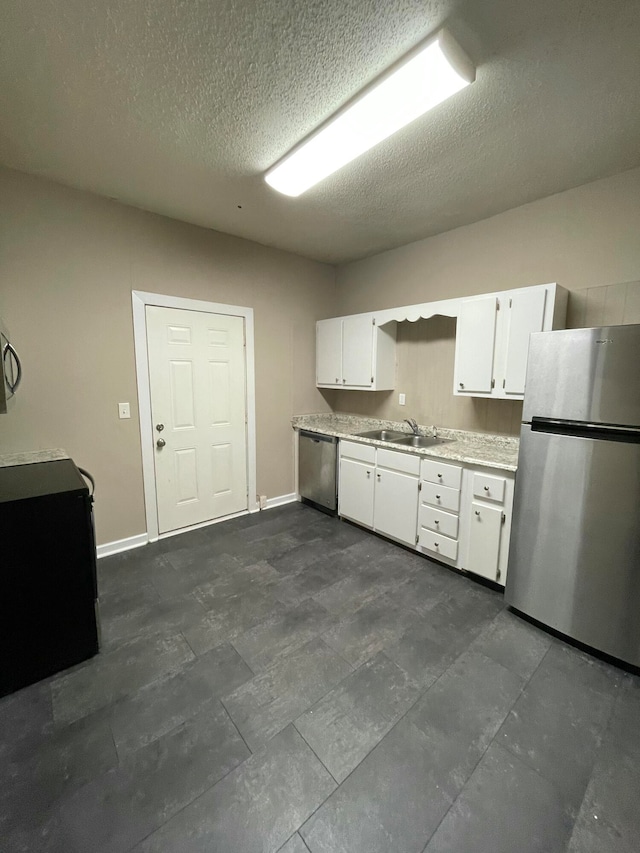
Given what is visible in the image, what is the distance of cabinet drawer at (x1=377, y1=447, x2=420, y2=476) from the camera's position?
9.18 feet

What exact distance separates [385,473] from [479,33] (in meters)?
2.54

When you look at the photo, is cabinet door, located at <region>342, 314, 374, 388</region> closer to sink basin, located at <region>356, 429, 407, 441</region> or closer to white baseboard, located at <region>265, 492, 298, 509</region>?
sink basin, located at <region>356, 429, 407, 441</region>

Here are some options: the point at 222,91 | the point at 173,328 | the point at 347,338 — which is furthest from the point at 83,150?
the point at 347,338

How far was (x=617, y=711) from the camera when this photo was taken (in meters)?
1.56

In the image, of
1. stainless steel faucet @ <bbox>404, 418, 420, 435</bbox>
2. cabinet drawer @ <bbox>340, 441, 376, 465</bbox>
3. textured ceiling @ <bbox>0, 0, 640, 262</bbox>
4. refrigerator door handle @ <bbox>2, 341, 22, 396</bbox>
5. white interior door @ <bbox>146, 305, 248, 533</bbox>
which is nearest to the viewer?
textured ceiling @ <bbox>0, 0, 640, 262</bbox>

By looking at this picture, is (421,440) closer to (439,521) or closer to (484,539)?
(439,521)

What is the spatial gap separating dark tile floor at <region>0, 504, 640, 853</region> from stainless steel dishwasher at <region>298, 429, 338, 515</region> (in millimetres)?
1354

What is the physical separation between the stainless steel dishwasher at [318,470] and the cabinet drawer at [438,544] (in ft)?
3.34

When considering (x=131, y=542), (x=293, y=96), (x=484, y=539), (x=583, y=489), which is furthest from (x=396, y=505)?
(x=293, y=96)

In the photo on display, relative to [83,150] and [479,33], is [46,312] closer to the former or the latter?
[83,150]

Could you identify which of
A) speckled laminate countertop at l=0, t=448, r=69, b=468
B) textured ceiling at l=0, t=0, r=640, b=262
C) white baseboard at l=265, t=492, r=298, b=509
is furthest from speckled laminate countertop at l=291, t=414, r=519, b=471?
speckled laminate countertop at l=0, t=448, r=69, b=468

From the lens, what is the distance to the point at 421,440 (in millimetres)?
3402

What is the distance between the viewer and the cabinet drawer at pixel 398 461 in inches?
110

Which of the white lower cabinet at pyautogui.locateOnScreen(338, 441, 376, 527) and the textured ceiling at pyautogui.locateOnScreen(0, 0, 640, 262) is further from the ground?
the textured ceiling at pyautogui.locateOnScreen(0, 0, 640, 262)
